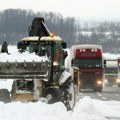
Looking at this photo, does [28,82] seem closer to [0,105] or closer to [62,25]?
[0,105]

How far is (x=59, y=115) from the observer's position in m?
12.6

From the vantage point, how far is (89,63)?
35125 mm

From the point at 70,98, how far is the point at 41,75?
238cm

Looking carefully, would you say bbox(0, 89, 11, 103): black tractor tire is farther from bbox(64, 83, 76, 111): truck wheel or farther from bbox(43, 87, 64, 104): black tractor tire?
bbox(64, 83, 76, 111): truck wheel

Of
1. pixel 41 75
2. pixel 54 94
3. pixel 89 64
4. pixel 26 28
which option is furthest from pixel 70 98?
pixel 26 28

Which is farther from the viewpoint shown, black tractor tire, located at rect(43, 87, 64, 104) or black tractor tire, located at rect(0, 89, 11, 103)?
black tractor tire, located at rect(0, 89, 11, 103)

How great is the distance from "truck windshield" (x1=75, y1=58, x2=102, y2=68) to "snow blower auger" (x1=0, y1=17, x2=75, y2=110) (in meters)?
18.1

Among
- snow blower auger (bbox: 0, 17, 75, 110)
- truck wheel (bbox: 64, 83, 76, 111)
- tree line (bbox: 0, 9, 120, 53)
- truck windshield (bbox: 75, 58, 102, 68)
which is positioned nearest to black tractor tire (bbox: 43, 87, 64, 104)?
snow blower auger (bbox: 0, 17, 75, 110)

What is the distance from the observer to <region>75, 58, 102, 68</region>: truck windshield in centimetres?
3506

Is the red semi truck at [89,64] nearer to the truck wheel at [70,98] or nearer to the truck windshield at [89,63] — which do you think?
the truck windshield at [89,63]

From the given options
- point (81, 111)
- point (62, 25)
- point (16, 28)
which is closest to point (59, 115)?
point (81, 111)

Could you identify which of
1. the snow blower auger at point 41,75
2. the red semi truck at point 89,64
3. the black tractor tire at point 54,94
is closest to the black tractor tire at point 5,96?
the snow blower auger at point 41,75

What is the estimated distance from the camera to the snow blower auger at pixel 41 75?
14.5 meters

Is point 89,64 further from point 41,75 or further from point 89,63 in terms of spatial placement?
point 41,75
